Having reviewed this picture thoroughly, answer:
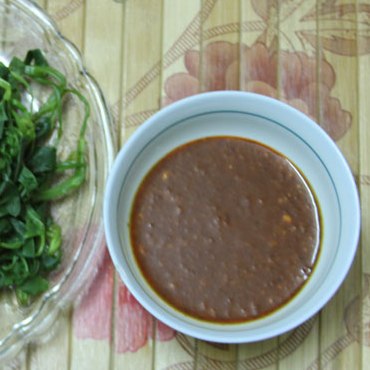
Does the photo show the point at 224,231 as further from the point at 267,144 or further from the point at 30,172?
the point at 30,172

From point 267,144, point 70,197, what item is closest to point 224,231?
point 267,144

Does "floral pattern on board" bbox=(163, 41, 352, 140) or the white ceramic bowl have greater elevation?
"floral pattern on board" bbox=(163, 41, 352, 140)

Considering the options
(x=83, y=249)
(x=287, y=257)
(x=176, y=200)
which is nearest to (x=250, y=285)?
(x=287, y=257)

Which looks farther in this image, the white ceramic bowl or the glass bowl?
the glass bowl

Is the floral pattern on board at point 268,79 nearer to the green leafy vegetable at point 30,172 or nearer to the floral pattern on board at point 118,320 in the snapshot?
the green leafy vegetable at point 30,172

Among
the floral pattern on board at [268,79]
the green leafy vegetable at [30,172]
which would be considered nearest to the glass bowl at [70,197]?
the green leafy vegetable at [30,172]

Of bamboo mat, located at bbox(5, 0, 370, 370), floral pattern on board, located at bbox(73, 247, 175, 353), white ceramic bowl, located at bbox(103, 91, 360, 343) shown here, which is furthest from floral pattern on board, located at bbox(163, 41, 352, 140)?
floral pattern on board, located at bbox(73, 247, 175, 353)

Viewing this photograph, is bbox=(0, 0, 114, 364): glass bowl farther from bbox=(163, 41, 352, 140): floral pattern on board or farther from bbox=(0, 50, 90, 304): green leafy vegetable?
bbox=(163, 41, 352, 140): floral pattern on board
